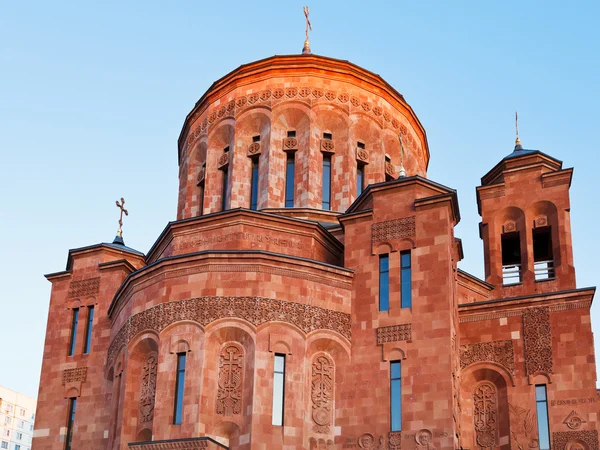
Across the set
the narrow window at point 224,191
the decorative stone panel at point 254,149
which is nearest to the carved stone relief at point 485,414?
Result: the narrow window at point 224,191

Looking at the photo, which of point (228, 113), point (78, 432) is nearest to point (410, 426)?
point (78, 432)

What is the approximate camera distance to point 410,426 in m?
19.6

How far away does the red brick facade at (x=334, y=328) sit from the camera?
20016mm

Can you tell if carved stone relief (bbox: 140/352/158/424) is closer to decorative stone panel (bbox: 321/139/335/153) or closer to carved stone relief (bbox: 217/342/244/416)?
carved stone relief (bbox: 217/342/244/416)

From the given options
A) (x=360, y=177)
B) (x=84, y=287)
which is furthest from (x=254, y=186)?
(x=84, y=287)

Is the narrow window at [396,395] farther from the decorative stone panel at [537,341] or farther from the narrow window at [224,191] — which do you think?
the narrow window at [224,191]

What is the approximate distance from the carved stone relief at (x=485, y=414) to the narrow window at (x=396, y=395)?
11.5 feet

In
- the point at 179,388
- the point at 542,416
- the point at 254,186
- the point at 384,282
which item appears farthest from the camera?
the point at 254,186

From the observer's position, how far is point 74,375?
81.5 feet

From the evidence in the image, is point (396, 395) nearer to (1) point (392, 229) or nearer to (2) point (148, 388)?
(1) point (392, 229)

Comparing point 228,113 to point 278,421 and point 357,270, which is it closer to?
point 357,270

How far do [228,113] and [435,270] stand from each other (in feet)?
38.4

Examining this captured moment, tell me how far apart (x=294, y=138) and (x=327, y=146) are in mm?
1133

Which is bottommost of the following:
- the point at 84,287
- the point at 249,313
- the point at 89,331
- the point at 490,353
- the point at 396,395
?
the point at 396,395
